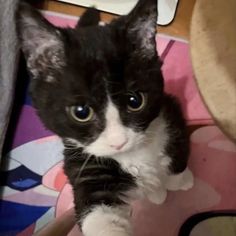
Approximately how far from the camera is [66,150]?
39.9 inches

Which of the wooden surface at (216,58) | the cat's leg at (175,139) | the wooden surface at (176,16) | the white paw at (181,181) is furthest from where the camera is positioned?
the wooden surface at (176,16)

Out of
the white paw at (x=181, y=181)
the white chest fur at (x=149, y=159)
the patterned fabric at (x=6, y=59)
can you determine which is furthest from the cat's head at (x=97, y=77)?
the patterned fabric at (x=6, y=59)

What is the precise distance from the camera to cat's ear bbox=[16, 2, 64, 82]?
802 millimetres

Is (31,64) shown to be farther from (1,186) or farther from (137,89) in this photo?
(1,186)

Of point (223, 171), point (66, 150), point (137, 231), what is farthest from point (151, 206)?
point (66, 150)

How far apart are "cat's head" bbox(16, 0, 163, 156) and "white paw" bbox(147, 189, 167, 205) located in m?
0.36

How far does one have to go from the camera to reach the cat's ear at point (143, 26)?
83 cm

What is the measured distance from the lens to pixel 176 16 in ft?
4.96

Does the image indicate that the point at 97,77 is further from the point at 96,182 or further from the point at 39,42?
the point at 96,182

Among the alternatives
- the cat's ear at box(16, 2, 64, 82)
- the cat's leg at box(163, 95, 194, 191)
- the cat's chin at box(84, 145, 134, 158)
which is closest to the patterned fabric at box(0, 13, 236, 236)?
the cat's leg at box(163, 95, 194, 191)

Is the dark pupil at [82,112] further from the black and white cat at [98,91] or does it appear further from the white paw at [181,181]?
the white paw at [181,181]

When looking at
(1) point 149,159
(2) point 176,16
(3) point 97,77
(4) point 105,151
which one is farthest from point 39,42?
(2) point 176,16

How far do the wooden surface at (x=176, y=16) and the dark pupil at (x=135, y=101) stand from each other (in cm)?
66

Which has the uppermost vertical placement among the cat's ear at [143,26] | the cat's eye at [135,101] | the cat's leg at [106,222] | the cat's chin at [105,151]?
the cat's ear at [143,26]
